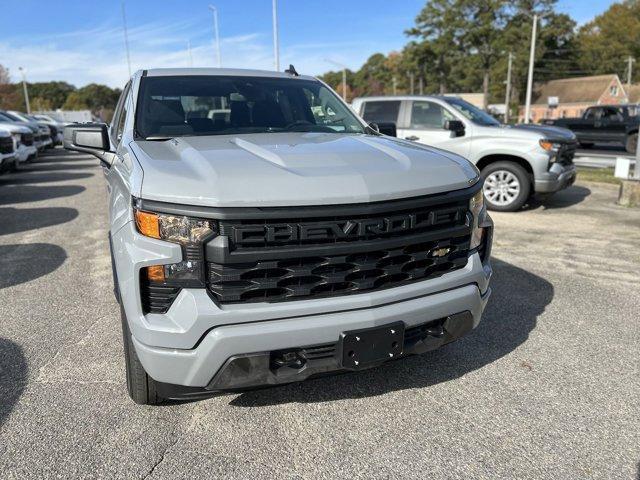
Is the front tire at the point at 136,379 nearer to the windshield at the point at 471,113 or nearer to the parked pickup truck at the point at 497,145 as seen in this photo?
the parked pickup truck at the point at 497,145

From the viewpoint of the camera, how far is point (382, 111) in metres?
9.41

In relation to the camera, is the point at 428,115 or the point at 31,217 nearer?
the point at 31,217

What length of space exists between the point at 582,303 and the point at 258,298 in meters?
3.28

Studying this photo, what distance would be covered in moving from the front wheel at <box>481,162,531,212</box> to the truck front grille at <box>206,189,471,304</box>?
238 inches

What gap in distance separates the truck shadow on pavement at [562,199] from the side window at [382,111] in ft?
9.39

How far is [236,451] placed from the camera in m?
2.47

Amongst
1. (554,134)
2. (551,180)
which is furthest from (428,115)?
(551,180)

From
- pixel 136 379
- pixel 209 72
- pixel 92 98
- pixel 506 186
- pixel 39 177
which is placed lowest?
pixel 39 177

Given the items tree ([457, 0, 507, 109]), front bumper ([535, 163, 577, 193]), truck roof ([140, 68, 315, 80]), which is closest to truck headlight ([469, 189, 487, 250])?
truck roof ([140, 68, 315, 80])

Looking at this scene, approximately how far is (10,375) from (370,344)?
91.3 inches

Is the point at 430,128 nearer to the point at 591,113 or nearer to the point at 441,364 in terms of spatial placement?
the point at 441,364

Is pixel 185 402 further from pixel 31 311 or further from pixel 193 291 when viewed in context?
pixel 31 311

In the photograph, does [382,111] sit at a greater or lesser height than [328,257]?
greater

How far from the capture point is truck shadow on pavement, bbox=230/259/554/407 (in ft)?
9.68
